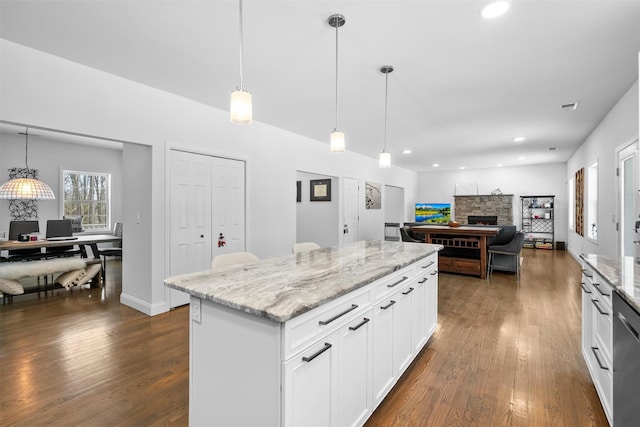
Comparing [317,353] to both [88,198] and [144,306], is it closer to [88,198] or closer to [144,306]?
[144,306]

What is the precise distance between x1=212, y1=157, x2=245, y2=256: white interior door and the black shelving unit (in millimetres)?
8671

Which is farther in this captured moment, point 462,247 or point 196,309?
point 462,247

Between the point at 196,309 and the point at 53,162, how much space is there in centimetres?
711

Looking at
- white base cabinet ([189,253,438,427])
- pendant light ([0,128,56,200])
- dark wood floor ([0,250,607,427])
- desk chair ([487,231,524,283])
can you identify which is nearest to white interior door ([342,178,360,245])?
desk chair ([487,231,524,283])

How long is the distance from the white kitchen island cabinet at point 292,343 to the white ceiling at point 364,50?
5.94 feet

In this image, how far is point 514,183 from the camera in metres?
9.96

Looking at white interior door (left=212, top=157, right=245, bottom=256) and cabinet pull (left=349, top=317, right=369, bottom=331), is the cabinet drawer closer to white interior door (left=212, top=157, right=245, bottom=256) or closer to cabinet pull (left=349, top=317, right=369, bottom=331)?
cabinet pull (left=349, top=317, right=369, bottom=331)

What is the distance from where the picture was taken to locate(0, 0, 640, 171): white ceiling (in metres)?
2.16

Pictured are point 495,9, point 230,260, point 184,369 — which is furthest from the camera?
point 184,369

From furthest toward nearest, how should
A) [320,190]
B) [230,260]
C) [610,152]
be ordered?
[320,190], [610,152], [230,260]

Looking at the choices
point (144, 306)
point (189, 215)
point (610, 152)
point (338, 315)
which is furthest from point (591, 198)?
point (144, 306)

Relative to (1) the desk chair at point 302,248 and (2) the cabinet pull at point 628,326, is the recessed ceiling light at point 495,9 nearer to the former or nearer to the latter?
(2) the cabinet pull at point 628,326

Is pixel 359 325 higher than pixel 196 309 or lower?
lower

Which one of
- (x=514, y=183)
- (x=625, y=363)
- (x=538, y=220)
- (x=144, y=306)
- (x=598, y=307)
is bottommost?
(x=144, y=306)
